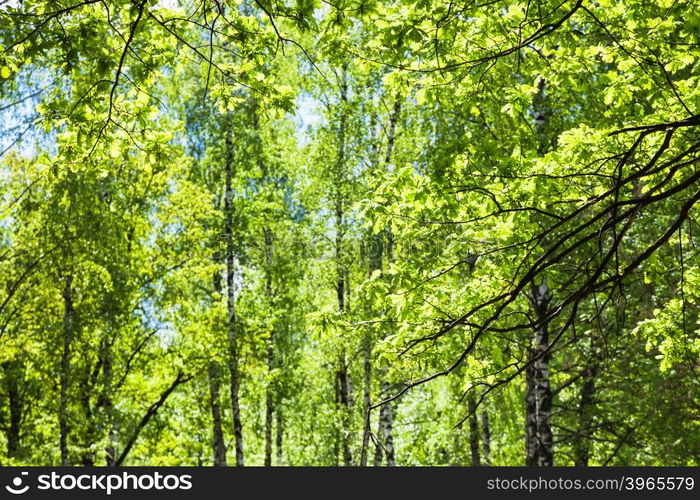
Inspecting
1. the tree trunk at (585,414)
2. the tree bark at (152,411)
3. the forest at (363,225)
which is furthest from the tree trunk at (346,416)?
the tree trunk at (585,414)

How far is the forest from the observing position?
4.93 metres

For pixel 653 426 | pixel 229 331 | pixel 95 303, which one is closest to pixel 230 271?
pixel 229 331

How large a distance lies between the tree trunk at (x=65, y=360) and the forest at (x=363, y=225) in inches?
2.2

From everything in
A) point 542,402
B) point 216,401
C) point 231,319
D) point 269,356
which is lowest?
point 542,402

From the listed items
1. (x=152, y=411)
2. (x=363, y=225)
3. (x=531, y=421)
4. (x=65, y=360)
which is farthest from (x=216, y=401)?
(x=531, y=421)

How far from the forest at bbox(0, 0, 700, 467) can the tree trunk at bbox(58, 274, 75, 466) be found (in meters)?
0.06

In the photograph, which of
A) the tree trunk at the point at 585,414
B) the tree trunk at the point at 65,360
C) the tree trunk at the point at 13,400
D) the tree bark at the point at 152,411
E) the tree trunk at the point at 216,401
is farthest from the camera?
the tree trunk at the point at 216,401

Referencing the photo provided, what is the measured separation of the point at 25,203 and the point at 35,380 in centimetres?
415

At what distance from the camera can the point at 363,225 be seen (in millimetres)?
14094

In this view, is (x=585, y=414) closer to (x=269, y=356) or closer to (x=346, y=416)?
(x=346, y=416)

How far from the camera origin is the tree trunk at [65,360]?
11.9 meters

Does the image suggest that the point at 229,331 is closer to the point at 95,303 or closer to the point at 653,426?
the point at 95,303

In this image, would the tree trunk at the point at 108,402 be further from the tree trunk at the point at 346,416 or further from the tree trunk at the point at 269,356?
the tree trunk at the point at 346,416

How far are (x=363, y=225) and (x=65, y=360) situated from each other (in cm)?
646
